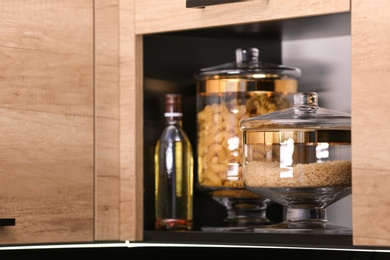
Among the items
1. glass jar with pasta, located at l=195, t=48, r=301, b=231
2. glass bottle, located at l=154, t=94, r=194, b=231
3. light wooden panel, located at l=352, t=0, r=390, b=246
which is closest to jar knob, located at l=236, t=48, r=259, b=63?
glass jar with pasta, located at l=195, t=48, r=301, b=231

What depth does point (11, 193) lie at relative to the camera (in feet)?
4.99

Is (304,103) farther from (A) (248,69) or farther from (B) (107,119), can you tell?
(B) (107,119)

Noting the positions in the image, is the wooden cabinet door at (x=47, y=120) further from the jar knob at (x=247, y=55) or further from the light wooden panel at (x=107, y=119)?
the jar knob at (x=247, y=55)

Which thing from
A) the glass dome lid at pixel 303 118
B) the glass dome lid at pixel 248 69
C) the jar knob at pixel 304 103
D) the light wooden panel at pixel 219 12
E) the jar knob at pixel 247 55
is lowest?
the glass dome lid at pixel 303 118

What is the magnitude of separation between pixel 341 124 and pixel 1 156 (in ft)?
1.82

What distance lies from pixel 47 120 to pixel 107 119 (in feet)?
0.39

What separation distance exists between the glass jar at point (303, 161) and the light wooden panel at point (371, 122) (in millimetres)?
139

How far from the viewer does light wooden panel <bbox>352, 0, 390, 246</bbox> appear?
1357mm

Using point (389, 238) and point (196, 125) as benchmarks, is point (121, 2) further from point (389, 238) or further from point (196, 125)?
point (389, 238)

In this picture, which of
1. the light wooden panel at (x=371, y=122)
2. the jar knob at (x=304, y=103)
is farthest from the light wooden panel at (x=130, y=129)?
the light wooden panel at (x=371, y=122)

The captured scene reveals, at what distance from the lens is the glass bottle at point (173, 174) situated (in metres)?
1.72

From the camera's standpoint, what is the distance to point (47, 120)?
5.14 ft

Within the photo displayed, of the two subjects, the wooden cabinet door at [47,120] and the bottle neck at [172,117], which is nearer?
the wooden cabinet door at [47,120]

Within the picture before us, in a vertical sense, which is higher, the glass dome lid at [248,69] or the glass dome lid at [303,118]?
the glass dome lid at [248,69]
